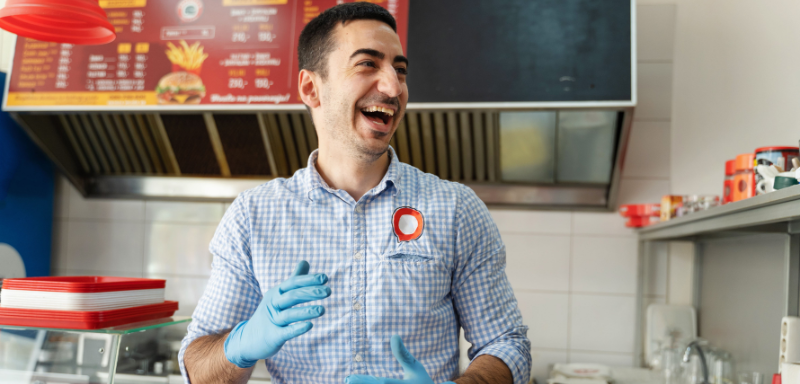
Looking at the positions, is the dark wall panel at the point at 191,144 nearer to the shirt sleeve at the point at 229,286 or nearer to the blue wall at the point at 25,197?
the blue wall at the point at 25,197

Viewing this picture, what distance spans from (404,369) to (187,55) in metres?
2.32

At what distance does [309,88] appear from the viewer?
130 centimetres

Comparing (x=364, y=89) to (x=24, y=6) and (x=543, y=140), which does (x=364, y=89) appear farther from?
(x=543, y=140)

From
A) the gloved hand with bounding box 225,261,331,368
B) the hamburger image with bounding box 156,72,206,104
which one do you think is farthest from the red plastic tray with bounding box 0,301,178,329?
the hamburger image with bounding box 156,72,206,104

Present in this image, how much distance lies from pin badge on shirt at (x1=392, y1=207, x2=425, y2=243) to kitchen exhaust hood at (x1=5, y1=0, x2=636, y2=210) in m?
1.36

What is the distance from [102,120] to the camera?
9.85ft

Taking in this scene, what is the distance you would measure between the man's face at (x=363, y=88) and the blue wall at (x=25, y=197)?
2.54m

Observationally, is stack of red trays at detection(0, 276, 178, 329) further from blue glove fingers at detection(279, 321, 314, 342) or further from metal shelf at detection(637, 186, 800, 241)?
metal shelf at detection(637, 186, 800, 241)

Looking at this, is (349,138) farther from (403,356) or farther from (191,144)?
(191,144)

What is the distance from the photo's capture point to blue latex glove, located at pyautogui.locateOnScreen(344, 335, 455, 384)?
846mm

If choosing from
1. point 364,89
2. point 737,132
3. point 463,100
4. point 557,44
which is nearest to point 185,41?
point 463,100

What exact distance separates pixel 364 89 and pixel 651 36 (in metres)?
2.20

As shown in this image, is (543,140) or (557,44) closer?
(557,44)

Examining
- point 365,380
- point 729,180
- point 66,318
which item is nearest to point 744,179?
point 729,180
